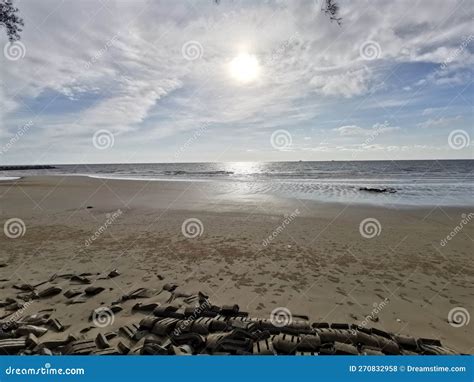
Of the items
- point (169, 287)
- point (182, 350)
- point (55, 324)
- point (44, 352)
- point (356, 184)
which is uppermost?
Result: point (356, 184)

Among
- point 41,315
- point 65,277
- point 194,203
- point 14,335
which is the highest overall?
point 194,203

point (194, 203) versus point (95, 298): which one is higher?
point (194, 203)

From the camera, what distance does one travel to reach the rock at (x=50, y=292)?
5950 millimetres

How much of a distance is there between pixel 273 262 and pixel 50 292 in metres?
5.81

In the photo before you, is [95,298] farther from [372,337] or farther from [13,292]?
[372,337]

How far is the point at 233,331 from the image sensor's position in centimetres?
431

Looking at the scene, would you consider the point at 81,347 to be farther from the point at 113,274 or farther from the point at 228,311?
the point at 113,274

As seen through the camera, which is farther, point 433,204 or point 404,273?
point 433,204

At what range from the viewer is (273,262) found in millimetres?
7945

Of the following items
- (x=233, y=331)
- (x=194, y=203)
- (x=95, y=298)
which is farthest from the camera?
(x=194, y=203)

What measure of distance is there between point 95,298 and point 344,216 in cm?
1201

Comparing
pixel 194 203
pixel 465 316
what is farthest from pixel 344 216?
pixel 194 203

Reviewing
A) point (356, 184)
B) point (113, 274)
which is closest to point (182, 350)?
point (113, 274)

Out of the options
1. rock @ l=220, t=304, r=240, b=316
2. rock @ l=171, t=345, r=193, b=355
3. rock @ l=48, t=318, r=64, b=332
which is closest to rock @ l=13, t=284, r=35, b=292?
rock @ l=48, t=318, r=64, b=332
